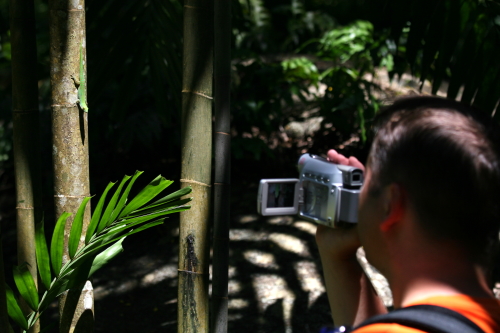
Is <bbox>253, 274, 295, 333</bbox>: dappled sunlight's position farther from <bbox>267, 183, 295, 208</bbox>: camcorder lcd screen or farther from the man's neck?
the man's neck

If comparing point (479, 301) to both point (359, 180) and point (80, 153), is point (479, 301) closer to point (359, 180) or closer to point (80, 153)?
point (359, 180)

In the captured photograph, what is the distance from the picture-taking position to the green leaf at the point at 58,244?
124cm

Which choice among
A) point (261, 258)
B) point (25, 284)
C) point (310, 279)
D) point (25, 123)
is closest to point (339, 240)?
point (25, 284)

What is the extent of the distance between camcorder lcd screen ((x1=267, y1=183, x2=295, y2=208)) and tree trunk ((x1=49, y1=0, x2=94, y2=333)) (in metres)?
0.59

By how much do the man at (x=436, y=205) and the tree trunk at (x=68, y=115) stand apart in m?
0.88

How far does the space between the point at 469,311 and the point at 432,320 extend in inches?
2.8

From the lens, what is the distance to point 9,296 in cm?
126

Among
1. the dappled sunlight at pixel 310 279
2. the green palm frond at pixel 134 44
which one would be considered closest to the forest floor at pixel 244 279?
the dappled sunlight at pixel 310 279

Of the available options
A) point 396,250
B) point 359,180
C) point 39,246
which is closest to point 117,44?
point 39,246

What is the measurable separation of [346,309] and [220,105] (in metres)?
0.75

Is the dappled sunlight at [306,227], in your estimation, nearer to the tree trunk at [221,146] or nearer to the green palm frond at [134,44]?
the green palm frond at [134,44]

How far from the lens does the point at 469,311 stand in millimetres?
620

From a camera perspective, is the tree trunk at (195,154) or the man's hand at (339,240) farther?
the tree trunk at (195,154)

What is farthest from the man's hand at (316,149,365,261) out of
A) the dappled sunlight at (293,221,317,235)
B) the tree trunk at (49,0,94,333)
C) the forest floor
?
the dappled sunlight at (293,221,317,235)
